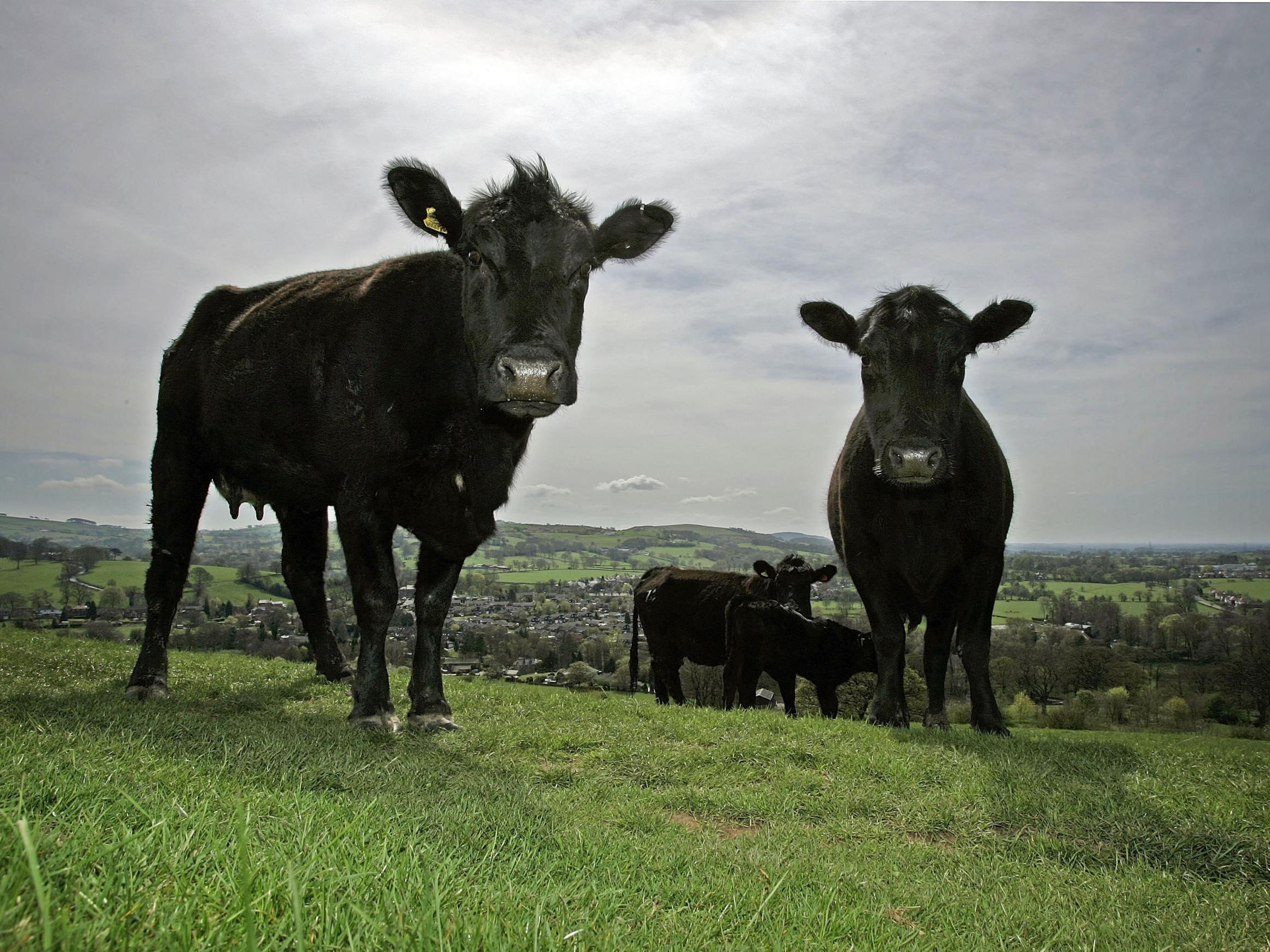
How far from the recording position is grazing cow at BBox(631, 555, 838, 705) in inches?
522

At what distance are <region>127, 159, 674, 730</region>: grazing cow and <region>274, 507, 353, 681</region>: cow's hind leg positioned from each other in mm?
1422

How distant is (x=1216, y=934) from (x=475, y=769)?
3.63m

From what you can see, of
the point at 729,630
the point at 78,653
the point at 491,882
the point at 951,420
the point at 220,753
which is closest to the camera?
the point at 491,882

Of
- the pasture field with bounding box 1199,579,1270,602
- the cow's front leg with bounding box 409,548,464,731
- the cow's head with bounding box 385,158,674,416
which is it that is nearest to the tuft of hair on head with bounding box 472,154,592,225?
the cow's head with bounding box 385,158,674,416

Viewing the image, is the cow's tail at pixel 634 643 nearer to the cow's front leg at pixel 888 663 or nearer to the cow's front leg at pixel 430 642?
the cow's front leg at pixel 888 663

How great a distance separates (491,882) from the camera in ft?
6.99

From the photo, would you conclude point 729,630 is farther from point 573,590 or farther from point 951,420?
point 573,590

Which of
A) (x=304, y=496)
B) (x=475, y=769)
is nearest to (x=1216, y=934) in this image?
(x=475, y=769)

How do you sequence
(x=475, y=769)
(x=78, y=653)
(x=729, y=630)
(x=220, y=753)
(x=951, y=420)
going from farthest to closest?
1. (x=729, y=630)
2. (x=78, y=653)
3. (x=951, y=420)
4. (x=475, y=769)
5. (x=220, y=753)

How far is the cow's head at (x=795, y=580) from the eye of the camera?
1318 cm

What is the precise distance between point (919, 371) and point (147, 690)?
7569 mm

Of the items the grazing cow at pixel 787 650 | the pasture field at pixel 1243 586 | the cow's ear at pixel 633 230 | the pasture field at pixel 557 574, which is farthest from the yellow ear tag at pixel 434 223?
the pasture field at pixel 1243 586

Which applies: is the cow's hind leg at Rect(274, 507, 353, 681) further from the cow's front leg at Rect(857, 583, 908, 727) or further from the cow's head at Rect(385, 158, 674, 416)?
the cow's front leg at Rect(857, 583, 908, 727)

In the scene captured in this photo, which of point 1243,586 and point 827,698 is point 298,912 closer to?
point 827,698
